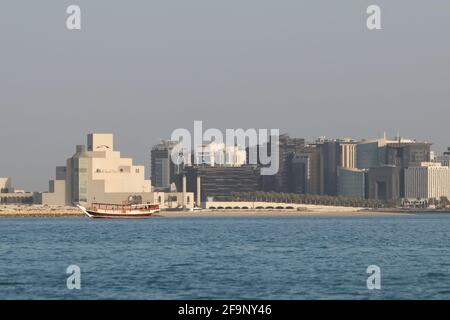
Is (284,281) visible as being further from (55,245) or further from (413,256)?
(55,245)

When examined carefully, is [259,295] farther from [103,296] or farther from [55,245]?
[55,245]

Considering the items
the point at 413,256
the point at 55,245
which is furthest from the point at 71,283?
the point at 55,245

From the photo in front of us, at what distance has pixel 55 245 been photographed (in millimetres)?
Answer: 113375
